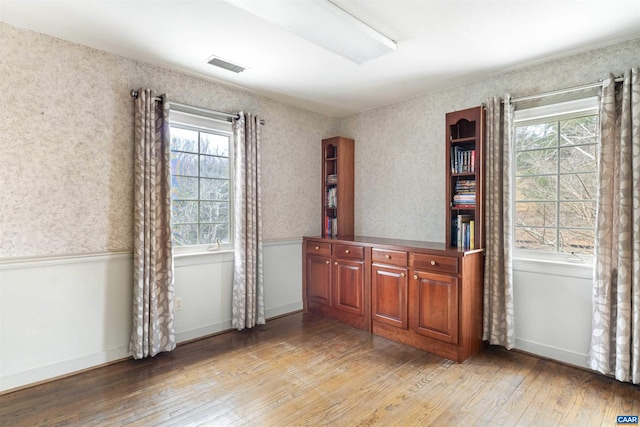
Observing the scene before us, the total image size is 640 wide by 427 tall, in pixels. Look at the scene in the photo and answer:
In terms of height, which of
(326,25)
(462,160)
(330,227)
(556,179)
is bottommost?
(330,227)

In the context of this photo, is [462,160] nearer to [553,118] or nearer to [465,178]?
[465,178]

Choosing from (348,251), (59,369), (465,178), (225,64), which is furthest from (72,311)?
(465,178)

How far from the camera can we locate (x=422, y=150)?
3627mm

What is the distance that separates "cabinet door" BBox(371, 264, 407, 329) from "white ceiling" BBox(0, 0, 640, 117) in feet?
6.09

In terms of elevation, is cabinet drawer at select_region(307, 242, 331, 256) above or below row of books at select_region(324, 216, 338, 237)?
below

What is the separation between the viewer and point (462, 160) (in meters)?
3.12

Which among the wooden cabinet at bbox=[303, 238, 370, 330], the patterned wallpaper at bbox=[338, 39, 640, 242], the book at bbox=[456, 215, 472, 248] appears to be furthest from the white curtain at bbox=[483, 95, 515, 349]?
the wooden cabinet at bbox=[303, 238, 370, 330]

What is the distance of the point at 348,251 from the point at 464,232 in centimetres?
117

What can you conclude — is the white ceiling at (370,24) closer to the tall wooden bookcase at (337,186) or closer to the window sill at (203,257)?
the tall wooden bookcase at (337,186)

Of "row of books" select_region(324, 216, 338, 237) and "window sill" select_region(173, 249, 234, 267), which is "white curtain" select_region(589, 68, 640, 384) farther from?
"window sill" select_region(173, 249, 234, 267)

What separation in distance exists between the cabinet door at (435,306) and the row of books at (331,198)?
1556mm

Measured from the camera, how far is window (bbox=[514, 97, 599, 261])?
2674 mm

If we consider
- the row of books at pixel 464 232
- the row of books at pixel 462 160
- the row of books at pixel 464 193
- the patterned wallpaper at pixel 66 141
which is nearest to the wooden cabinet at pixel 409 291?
the row of books at pixel 464 232

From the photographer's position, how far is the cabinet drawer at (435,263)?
2758 mm
